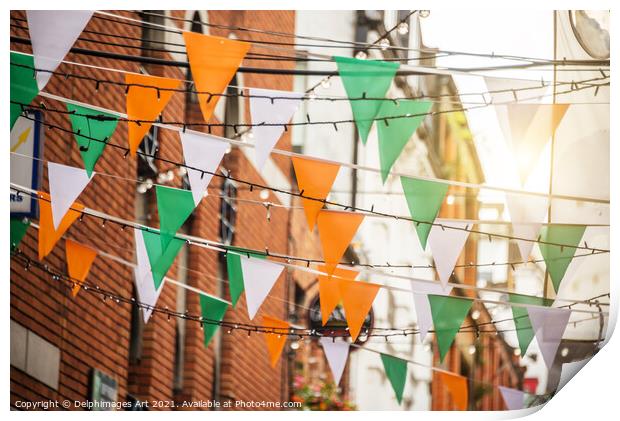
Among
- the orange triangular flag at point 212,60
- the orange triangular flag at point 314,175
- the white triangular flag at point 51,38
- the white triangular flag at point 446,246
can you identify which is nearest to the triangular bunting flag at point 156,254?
the orange triangular flag at point 314,175

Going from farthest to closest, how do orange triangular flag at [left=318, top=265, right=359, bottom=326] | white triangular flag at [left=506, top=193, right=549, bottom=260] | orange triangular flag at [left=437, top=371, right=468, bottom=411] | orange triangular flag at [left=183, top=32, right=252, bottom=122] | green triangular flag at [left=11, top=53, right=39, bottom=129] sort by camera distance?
1. orange triangular flag at [left=437, top=371, right=468, bottom=411]
2. orange triangular flag at [left=318, top=265, right=359, bottom=326]
3. white triangular flag at [left=506, top=193, right=549, bottom=260]
4. green triangular flag at [left=11, top=53, right=39, bottom=129]
5. orange triangular flag at [left=183, top=32, right=252, bottom=122]

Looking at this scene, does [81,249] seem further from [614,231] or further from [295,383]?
[295,383]

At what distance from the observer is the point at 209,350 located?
35.5 ft

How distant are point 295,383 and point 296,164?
225 inches

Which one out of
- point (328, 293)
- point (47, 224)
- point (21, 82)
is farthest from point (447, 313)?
point (21, 82)

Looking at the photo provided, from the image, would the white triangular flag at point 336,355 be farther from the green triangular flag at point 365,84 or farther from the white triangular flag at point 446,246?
the green triangular flag at point 365,84

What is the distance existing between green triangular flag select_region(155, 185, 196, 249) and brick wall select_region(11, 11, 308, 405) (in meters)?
0.20

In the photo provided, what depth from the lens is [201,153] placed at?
6.75 meters

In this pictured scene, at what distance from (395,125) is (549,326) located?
2187mm

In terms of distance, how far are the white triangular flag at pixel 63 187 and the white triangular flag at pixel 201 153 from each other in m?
0.58

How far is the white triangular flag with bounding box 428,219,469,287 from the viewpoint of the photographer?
740cm

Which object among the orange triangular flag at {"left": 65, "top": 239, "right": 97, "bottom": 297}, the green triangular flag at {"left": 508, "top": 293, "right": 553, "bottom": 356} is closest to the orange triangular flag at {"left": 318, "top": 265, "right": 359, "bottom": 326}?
the green triangular flag at {"left": 508, "top": 293, "right": 553, "bottom": 356}

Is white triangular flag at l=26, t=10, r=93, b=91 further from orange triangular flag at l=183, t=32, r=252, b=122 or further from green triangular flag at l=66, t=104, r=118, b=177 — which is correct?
→ orange triangular flag at l=183, t=32, r=252, b=122
